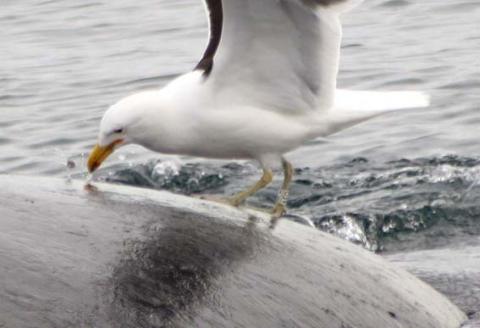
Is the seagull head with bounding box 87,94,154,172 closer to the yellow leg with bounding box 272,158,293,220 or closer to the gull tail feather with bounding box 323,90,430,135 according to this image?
the yellow leg with bounding box 272,158,293,220

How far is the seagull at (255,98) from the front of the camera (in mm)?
6609

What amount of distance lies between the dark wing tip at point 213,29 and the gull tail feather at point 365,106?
0.73 m

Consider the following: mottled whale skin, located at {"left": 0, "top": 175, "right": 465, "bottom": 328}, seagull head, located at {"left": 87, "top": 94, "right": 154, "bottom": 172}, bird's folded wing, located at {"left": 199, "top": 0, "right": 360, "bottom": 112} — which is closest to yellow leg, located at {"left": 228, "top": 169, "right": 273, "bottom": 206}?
bird's folded wing, located at {"left": 199, "top": 0, "right": 360, "bottom": 112}

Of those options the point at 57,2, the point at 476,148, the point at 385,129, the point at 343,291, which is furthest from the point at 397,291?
the point at 57,2

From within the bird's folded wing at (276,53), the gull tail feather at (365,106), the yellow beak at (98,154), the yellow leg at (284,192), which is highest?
the bird's folded wing at (276,53)

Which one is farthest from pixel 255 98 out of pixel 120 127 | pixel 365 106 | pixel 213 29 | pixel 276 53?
pixel 120 127

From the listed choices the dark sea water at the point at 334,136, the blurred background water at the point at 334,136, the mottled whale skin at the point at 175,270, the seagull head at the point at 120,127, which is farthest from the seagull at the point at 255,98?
the mottled whale skin at the point at 175,270

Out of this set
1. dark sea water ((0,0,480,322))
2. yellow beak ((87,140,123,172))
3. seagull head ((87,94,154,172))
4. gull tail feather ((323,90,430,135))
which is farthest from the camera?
dark sea water ((0,0,480,322))

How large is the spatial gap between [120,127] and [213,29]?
3.05 feet

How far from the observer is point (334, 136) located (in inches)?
440

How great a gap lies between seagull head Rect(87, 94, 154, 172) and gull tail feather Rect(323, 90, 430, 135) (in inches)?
43.2

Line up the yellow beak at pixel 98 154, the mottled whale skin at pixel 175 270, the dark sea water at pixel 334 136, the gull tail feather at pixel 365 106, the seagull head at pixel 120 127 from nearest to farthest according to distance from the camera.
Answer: the mottled whale skin at pixel 175 270 → the seagull head at pixel 120 127 → the yellow beak at pixel 98 154 → the gull tail feather at pixel 365 106 → the dark sea water at pixel 334 136

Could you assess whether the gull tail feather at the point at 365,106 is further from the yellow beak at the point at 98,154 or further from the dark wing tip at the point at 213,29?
the yellow beak at the point at 98,154

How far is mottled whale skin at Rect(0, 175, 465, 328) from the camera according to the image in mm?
4012
